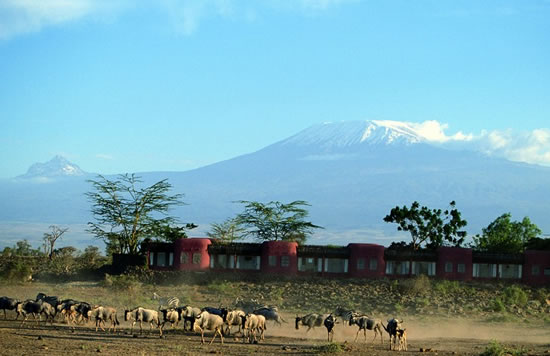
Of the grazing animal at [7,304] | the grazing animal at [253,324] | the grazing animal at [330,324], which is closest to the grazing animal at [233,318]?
the grazing animal at [253,324]

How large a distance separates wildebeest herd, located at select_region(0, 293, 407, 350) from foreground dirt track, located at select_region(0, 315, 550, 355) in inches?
21.3

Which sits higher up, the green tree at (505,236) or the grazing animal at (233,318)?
the green tree at (505,236)

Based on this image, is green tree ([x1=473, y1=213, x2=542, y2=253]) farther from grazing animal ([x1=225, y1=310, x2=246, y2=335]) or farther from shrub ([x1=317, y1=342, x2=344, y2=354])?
shrub ([x1=317, y1=342, x2=344, y2=354])

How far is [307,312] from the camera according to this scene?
169 feet

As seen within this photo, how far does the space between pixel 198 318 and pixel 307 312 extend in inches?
615

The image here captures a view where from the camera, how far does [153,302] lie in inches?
2083

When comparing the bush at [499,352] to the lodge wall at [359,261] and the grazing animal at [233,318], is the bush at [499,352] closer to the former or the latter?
the grazing animal at [233,318]

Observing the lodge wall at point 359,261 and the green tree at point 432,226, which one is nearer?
the lodge wall at point 359,261

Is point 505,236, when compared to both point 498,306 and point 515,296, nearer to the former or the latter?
point 515,296

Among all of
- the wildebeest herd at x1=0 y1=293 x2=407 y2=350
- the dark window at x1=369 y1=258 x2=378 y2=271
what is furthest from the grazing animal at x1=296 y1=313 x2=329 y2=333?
the dark window at x1=369 y1=258 x2=378 y2=271

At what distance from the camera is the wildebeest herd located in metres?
37.4

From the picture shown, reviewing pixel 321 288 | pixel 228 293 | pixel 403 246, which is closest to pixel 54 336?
pixel 228 293

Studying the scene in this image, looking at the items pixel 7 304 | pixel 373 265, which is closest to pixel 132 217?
pixel 373 265

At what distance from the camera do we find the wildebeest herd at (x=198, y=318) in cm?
3738
